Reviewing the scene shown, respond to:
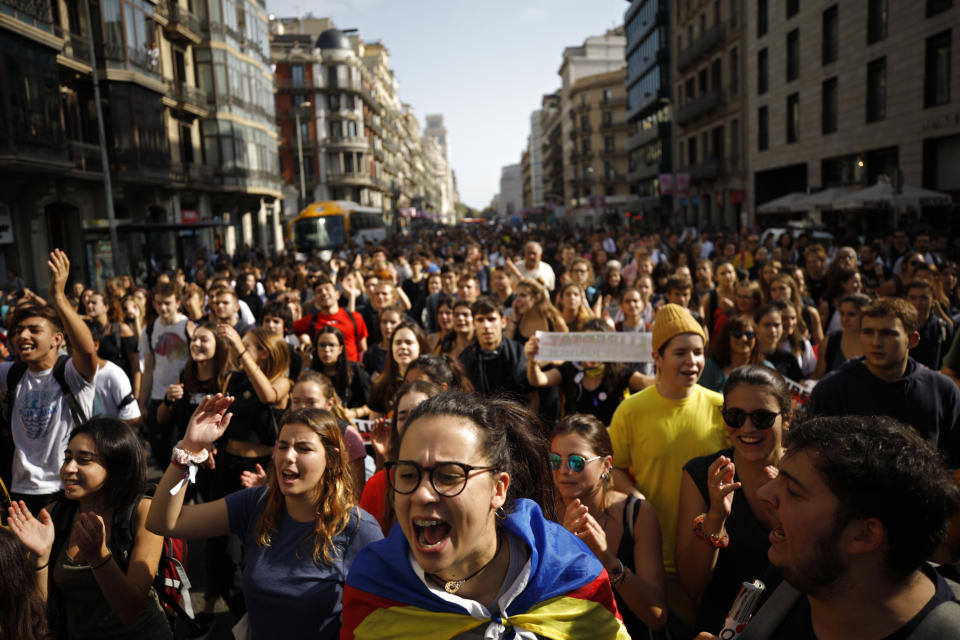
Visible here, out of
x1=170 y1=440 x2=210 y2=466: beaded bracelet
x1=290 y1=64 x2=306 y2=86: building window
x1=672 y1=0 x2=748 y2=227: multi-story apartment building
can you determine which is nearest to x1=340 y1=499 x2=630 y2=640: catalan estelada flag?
x1=170 y1=440 x2=210 y2=466: beaded bracelet

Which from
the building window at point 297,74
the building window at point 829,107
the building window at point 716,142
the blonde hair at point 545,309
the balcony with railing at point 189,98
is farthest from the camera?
the building window at point 297,74

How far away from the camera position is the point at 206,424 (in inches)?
119

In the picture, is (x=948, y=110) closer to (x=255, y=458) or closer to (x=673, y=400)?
(x=673, y=400)

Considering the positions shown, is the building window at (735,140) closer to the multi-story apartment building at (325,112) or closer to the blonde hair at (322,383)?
the blonde hair at (322,383)

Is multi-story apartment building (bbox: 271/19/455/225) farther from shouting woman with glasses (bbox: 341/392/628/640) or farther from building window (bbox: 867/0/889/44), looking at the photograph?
shouting woman with glasses (bbox: 341/392/628/640)

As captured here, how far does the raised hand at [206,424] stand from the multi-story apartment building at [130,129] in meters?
18.1

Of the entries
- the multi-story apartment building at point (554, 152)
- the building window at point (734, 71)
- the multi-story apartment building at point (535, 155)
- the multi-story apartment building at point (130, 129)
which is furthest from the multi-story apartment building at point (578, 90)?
the multi-story apartment building at point (535, 155)

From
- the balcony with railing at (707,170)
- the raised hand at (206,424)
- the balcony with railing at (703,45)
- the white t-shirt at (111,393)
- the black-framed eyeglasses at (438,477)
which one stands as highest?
the balcony with railing at (703,45)

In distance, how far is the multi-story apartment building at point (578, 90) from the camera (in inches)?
3423

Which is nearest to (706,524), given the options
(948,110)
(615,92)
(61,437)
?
(61,437)

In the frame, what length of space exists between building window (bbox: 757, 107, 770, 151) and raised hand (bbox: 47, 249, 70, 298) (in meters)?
32.6

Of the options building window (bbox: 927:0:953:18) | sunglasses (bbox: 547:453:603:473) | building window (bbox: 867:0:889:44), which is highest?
building window (bbox: 867:0:889:44)

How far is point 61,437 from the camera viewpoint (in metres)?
4.30

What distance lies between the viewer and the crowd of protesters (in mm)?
1930
